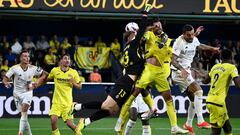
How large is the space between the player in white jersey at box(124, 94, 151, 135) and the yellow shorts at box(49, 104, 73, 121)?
5.16 feet

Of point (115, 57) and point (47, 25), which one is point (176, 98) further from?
point (47, 25)

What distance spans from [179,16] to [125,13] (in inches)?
87.9

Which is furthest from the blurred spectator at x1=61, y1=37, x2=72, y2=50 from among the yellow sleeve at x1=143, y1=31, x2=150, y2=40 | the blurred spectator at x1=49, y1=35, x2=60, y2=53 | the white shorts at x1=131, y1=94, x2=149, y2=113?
the yellow sleeve at x1=143, y1=31, x2=150, y2=40

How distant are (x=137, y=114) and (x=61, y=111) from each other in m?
1.86

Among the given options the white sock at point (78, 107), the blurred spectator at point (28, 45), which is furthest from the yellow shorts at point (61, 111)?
the blurred spectator at point (28, 45)

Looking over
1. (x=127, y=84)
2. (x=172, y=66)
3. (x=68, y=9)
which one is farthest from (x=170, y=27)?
(x=127, y=84)

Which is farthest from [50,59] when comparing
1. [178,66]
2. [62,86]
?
[178,66]

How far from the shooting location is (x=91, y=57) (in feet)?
96.1

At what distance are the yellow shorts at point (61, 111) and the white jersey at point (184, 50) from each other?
2942 millimetres

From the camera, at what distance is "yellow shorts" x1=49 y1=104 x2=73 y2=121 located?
1625cm

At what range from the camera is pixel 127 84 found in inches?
563

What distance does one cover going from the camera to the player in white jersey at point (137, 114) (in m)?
15.4

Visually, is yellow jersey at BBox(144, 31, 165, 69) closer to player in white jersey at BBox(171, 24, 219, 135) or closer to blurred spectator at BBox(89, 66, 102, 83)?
player in white jersey at BBox(171, 24, 219, 135)

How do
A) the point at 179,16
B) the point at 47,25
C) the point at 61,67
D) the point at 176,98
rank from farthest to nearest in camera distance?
the point at 47,25 → the point at 179,16 → the point at 176,98 → the point at 61,67
